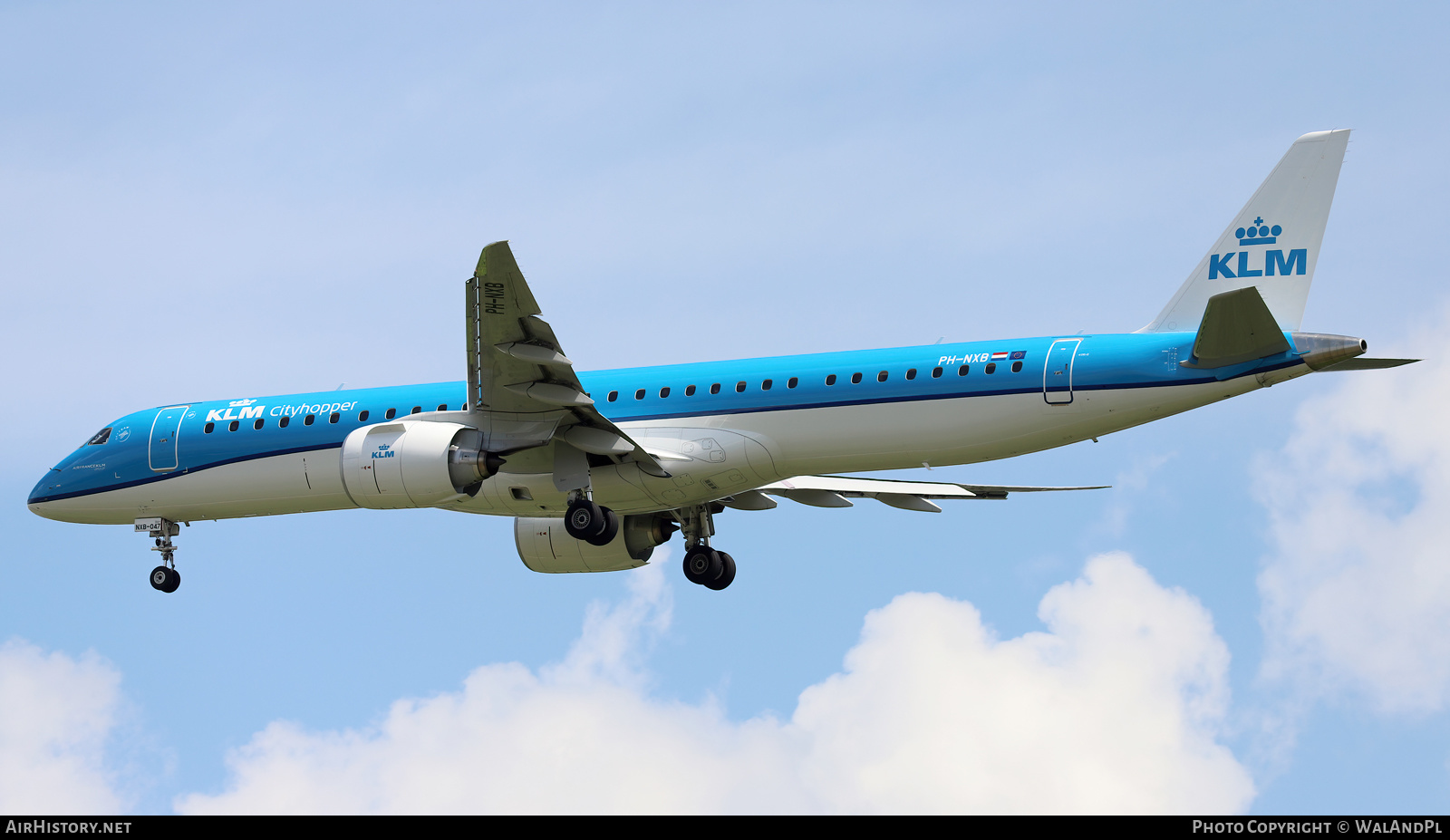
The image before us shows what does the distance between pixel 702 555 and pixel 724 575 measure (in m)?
0.60

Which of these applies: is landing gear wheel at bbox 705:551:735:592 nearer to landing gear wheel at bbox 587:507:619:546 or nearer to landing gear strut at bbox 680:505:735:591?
landing gear strut at bbox 680:505:735:591

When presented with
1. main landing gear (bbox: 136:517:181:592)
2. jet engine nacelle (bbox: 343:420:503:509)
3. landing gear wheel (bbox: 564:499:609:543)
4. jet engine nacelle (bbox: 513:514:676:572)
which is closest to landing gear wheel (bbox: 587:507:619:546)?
landing gear wheel (bbox: 564:499:609:543)

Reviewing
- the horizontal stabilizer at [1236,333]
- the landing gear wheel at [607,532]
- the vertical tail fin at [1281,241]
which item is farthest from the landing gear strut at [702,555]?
the horizontal stabilizer at [1236,333]

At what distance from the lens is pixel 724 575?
3047 centimetres

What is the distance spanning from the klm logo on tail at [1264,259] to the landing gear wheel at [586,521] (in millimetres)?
10754

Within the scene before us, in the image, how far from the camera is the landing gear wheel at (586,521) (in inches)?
1018

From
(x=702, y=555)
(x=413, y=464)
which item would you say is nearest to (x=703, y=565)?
(x=702, y=555)

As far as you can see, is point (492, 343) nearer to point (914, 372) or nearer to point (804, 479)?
point (914, 372)

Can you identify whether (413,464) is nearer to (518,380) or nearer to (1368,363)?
(518,380)

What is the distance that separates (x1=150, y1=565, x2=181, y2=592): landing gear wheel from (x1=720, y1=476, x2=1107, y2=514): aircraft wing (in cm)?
1093

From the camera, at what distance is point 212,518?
29.6 m
